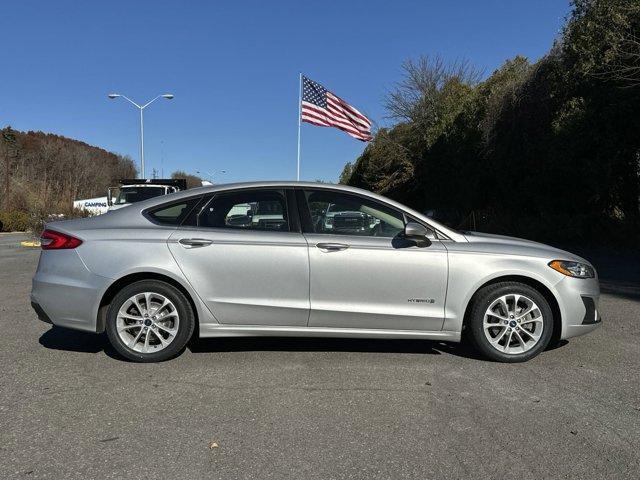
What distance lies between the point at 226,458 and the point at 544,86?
16151mm

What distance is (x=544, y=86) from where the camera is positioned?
645 inches

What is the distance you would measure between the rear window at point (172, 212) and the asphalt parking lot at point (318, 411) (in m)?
1.27

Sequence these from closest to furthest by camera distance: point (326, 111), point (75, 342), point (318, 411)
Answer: point (318, 411), point (75, 342), point (326, 111)

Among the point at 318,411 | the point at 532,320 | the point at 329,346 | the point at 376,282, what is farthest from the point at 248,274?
the point at 532,320

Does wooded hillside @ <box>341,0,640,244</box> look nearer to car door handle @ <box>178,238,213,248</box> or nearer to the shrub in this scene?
car door handle @ <box>178,238,213,248</box>

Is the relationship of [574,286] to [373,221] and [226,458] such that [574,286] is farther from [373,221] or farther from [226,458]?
[226,458]

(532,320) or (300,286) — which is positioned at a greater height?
(300,286)

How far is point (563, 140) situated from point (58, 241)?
532 inches

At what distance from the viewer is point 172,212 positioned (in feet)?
16.5

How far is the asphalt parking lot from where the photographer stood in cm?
313

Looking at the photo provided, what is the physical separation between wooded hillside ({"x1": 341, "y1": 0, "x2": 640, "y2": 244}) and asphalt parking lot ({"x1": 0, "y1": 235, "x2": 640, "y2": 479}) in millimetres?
9602

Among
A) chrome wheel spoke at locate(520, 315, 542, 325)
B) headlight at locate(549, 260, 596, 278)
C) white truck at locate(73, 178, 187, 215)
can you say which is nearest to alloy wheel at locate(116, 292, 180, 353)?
chrome wheel spoke at locate(520, 315, 542, 325)

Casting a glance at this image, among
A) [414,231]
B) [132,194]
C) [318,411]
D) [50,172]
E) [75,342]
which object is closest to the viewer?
[318,411]

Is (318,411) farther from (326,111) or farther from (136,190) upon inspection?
(326,111)
